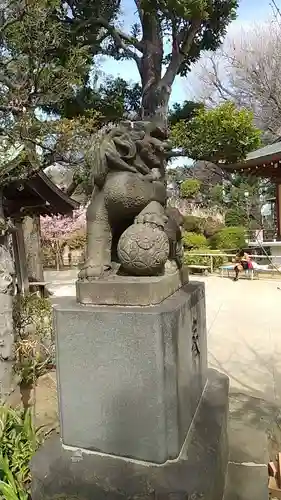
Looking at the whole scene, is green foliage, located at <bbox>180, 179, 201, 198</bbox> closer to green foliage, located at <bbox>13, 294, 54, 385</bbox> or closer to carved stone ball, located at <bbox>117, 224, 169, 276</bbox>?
green foliage, located at <bbox>13, 294, 54, 385</bbox>

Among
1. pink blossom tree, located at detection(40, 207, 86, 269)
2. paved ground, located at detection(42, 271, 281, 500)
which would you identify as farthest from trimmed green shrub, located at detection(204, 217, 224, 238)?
paved ground, located at detection(42, 271, 281, 500)

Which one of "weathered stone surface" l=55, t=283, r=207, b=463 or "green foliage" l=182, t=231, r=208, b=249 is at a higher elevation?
"green foliage" l=182, t=231, r=208, b=249

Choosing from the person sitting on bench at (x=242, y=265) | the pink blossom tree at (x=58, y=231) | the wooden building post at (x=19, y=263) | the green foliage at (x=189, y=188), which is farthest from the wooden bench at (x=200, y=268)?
the green foliage at (x=189, y=188)

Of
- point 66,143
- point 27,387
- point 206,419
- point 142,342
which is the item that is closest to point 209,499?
point 206,419

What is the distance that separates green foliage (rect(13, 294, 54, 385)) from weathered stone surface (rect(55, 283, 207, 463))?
2.89m

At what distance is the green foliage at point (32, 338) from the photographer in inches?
194

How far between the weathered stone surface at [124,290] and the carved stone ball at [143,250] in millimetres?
62

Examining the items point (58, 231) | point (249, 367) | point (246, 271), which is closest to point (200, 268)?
point (246, 271)

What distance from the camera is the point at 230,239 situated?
1667cm

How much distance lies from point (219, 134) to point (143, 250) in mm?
6241

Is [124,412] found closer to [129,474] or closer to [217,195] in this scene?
[129,474]

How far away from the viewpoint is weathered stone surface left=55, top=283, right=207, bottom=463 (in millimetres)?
1823

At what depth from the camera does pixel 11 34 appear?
4535 millimetres

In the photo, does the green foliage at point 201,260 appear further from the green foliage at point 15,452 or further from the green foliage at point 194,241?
the green foliage at point 15,452
